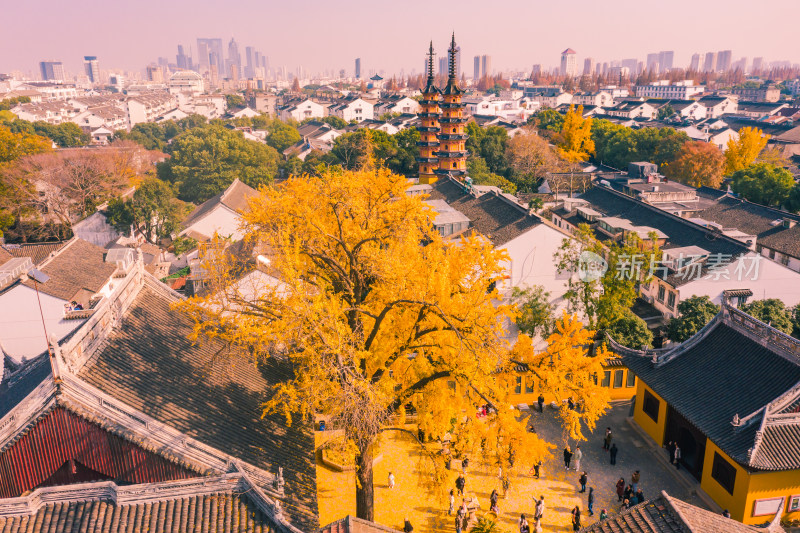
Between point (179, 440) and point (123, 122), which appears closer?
point (179, 440)

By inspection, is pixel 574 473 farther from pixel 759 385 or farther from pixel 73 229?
pixel 73 229

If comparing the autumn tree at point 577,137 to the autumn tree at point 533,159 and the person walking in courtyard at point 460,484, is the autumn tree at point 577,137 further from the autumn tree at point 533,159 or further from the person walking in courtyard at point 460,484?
the person walking in courtyard at point 460,484

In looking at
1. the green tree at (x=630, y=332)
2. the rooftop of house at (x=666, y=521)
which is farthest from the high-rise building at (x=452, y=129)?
the rooftop of house at (x=666, y=521)

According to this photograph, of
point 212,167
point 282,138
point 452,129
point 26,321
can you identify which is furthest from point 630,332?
point 282,138

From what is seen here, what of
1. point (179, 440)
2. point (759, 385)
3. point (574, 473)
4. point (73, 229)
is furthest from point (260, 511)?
point (73, 229)

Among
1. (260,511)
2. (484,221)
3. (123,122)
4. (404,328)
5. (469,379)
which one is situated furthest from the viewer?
(123,122)

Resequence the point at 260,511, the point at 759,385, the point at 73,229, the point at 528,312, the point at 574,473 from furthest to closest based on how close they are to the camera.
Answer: the point at 73,229, the point at 528,312, the point at 574,473, the point at 759,385, the point at 260,511
